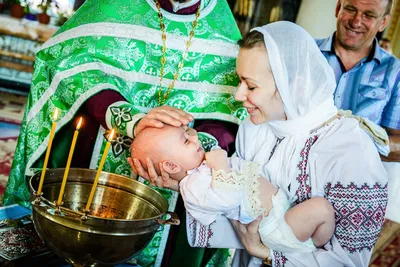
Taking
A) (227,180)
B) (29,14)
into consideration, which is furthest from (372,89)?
(29,14)

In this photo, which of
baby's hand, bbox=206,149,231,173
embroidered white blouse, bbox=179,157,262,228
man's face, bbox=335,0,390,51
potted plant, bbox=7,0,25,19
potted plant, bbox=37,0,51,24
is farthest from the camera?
potted plant, bbox=37,0,51,24

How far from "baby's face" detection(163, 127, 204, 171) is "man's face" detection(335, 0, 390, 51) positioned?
59.6 inches

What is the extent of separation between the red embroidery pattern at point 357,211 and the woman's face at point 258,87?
0.33m

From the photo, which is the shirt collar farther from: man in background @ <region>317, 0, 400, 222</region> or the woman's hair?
the woman's hair

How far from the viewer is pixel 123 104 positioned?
2129 mm

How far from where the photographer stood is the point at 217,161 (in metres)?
1.84

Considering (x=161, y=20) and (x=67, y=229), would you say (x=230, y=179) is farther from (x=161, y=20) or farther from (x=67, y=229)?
(x=161, y=20)

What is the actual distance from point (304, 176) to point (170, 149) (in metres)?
0.49

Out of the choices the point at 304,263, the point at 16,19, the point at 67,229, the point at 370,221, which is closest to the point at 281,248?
the point at 304,263

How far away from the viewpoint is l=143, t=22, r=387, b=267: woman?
5.93 ft

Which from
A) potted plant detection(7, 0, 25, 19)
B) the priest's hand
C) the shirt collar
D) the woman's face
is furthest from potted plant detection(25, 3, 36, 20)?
the woman's face

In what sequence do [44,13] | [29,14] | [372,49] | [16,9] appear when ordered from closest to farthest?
[372,49]
[16,9]
[44,13]
[29,14]

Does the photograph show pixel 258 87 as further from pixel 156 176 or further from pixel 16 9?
pixel 16 9

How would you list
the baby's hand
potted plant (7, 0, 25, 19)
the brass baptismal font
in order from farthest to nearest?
potted plant (7, 0, 25, 19), the baby's hand, the brass baptismal font
